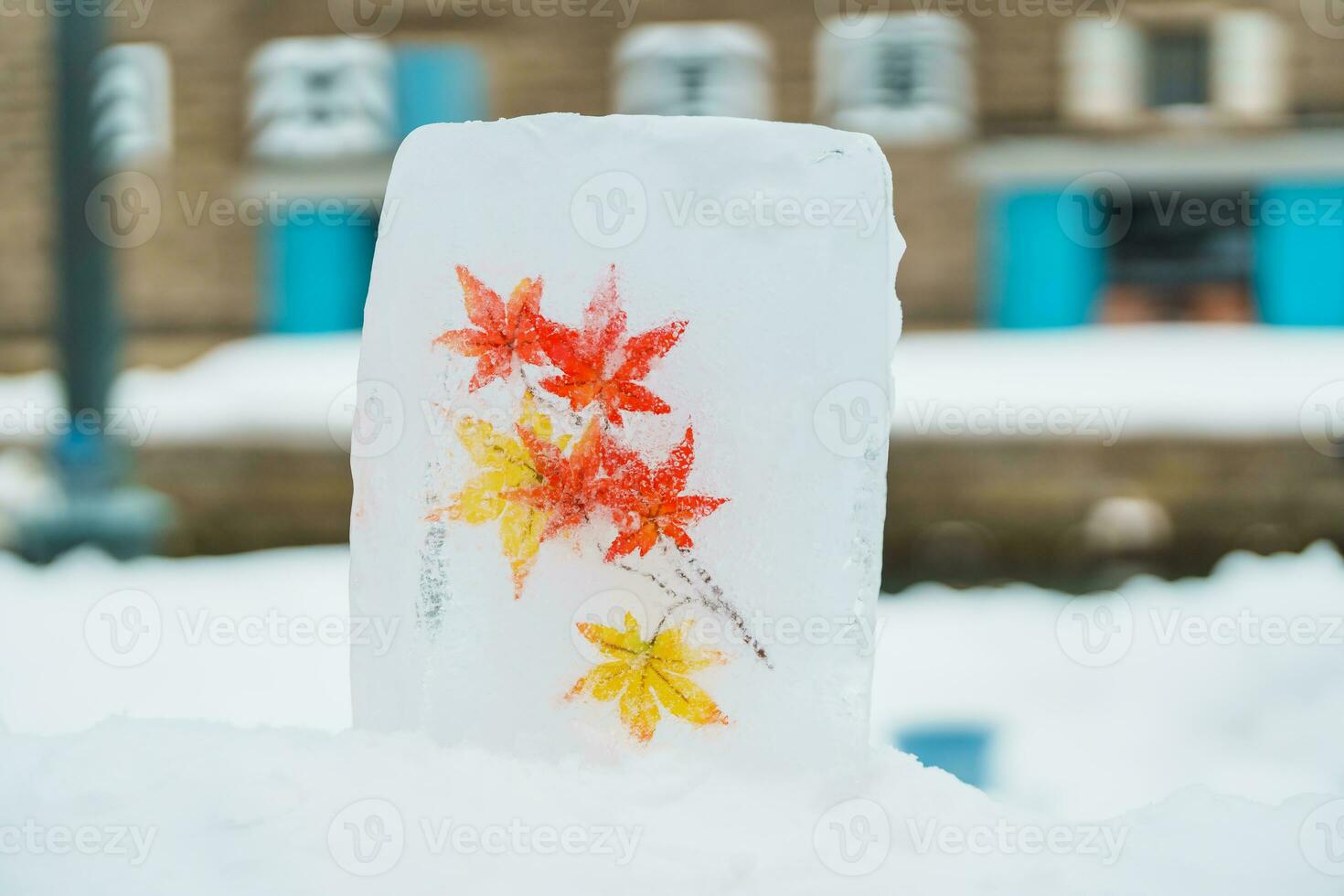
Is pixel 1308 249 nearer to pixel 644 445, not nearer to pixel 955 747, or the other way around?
pixel 955 747

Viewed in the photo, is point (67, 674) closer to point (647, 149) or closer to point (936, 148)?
point (647, 149)

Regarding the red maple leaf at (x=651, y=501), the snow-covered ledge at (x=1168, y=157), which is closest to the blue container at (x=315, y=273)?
the snow-covered ledge at (x=1168, y=157)

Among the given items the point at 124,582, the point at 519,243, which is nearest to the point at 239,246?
the point at 124,582

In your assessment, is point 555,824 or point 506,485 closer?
point 555,824

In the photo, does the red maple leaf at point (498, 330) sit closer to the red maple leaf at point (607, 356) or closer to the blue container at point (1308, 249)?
the red maple leaf at point (607, 356)

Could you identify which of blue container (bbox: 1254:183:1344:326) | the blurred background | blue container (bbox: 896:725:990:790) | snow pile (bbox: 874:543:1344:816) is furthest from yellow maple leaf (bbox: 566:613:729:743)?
blue container (bbox: 1254:183:1344:326)

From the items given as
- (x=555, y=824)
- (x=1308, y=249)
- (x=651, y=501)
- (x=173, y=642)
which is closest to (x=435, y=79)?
(x=173, y=642)
